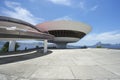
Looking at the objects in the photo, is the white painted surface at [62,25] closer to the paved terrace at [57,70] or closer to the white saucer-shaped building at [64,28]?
the white saucer-shaped building at [64,28]

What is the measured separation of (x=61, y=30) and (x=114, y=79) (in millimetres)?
33541

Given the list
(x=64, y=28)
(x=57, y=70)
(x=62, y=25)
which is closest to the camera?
(x=57, y=70)

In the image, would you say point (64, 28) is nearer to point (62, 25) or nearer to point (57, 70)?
point (62, 25)

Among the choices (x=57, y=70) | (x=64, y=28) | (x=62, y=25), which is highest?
(x=62, y=25)

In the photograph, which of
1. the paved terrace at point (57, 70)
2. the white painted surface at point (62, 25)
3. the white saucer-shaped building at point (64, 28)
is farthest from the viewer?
the white saucer-shaped building at point (64, 28)

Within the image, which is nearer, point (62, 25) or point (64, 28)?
point (62, 25)

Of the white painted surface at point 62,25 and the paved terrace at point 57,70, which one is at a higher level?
the white painted surface at point 62,25

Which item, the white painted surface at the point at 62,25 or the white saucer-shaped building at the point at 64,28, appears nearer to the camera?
the white painted surface at the point at 62,25

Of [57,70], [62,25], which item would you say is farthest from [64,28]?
[57,70]

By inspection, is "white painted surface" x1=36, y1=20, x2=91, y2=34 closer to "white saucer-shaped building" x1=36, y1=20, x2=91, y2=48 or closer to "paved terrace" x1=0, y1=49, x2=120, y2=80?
"white saucer-shaped building" x1=36, y1=20, x2=91, y2=48

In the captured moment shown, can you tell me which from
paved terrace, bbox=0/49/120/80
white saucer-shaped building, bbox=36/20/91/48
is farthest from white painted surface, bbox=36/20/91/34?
paved terrace, bbox=0/49/120/80

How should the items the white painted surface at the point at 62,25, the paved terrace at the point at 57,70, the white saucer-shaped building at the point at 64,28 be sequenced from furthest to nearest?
1. the white saucer-shaped building at the point at 64,28
2. the white painted surface at the point at 62,25
3. the paved terrace at the point at 57,70

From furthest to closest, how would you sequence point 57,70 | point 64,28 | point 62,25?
point 64,28 → point 62,25 → point 57,70

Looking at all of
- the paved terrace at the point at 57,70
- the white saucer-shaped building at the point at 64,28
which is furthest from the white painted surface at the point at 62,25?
the paved terrace at the point at 57,70
